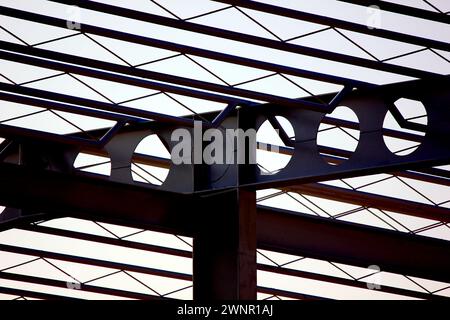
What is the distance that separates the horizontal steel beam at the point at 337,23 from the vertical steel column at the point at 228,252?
271 inches

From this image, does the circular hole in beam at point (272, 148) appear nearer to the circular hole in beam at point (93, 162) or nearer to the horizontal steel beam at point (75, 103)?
the horizontal steel beam at point (75, 103)

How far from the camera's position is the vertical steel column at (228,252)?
124 ft

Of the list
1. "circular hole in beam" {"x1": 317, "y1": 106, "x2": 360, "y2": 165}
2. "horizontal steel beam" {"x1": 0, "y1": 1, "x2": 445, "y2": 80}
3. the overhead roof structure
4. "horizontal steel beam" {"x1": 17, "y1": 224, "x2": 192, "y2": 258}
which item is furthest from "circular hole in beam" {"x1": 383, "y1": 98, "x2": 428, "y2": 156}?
"horizontal steel beam" {"x1": 17, "y1": 224, "x2": 192, "y2": 258}

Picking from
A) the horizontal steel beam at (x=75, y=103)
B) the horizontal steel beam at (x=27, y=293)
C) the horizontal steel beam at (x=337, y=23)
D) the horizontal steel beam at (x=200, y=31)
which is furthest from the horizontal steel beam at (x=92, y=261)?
the horizontal steel beam at (x=337, y=23)

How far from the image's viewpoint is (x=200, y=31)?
111ft

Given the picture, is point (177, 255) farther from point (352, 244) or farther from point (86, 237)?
point (352, 244)

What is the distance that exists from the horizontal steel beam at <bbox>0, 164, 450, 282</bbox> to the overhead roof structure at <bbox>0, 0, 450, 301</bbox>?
0.05m

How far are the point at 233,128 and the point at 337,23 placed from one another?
20.4 ft

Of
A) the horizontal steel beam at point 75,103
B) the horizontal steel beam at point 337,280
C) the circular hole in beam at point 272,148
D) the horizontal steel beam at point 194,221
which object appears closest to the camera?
the horizontal steel beam at point 75,103

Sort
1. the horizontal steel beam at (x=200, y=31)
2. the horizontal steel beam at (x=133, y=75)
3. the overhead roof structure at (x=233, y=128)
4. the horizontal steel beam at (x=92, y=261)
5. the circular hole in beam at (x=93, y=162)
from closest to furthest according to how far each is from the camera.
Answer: the horizontal steel beam at (x=200, y=31) → the overhead roof structure at (x=233, y=128) → the horizontal steel beam at (x=133, y=75) → the circular hole in beam at (x=93, y=162) → the horizontal steel beam at (x=92, y=261)

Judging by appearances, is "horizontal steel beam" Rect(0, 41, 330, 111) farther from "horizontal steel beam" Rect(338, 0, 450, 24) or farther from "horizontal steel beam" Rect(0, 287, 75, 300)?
"horizontal steel beam" Rect(0, 287, 75, 300)

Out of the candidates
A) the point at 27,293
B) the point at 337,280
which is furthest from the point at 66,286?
the point at 337,280
